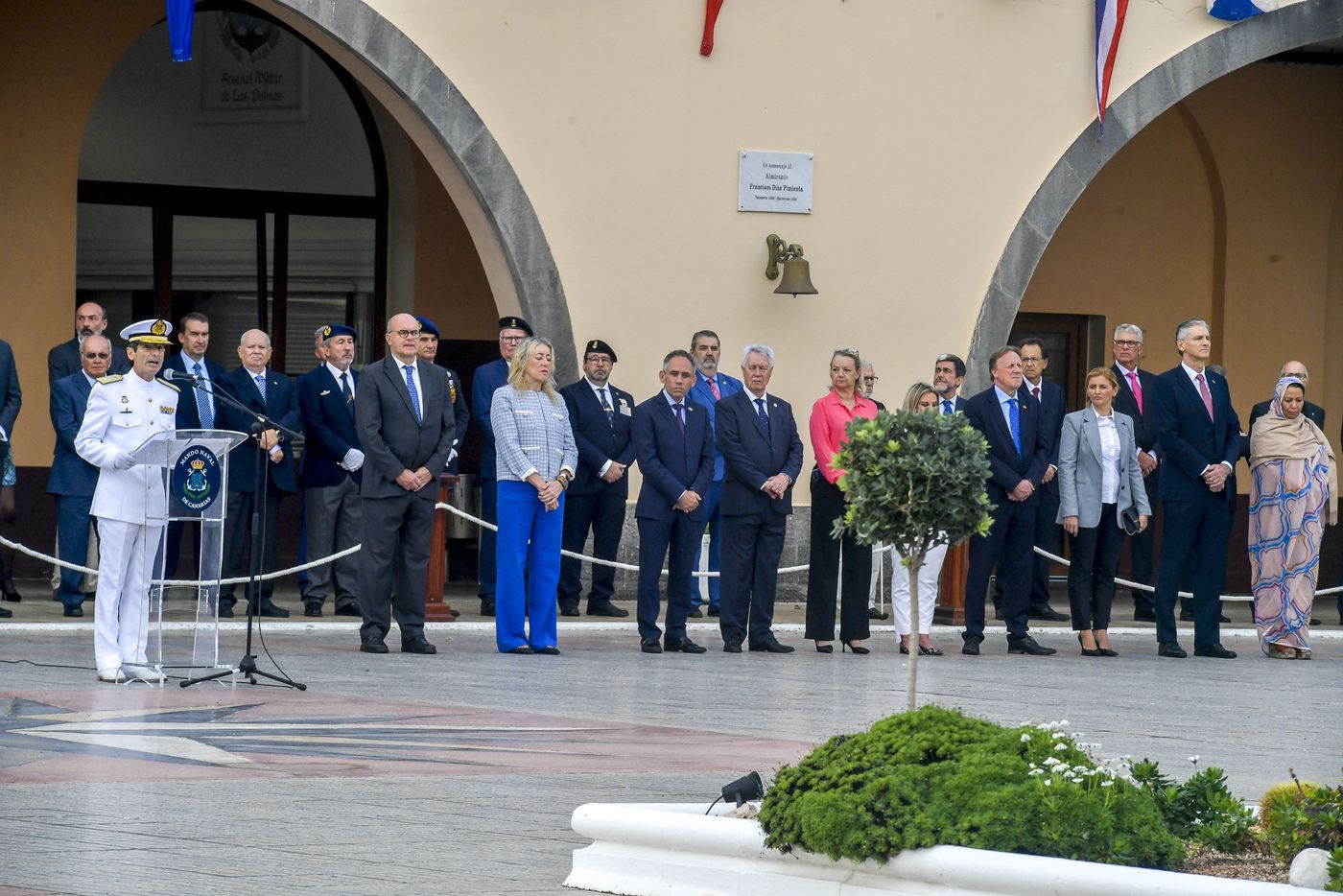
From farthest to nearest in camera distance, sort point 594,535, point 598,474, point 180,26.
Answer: point 594,535, point 598,474, point 180,26

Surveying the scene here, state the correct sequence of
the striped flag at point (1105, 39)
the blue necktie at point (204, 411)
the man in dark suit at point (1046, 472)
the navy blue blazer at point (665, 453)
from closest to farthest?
the navy blue blazer at point (665, 453), the man in dark suit at point (1046, 472), the blue necktie at point (204, 411), the striped flag at point (1105, 39)

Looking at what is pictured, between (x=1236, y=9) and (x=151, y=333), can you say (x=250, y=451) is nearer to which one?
(x=151, y=333)

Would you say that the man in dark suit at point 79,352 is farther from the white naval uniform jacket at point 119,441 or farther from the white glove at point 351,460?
the white naval uniform jacket at point 119,441

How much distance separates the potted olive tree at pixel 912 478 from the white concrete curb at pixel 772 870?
0.88 metres

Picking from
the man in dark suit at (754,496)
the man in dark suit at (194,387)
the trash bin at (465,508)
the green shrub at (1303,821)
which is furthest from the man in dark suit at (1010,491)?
the green shrub at (1303,821)

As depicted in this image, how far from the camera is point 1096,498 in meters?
12.8

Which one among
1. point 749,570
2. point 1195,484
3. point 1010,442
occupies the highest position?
point 1010,442

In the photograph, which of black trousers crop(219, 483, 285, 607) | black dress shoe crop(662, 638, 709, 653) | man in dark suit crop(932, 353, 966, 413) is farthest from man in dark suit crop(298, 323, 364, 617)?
man in dark suit crop(932, 353, 966, 413)

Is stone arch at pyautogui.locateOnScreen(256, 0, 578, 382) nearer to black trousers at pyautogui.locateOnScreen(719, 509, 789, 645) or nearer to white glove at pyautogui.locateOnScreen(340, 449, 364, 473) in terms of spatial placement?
white glove at pyautogui.locateOnScreen(340, 449, 364, 473)

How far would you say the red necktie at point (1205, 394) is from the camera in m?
13.3

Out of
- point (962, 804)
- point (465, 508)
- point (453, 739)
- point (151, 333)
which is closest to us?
point (962, 804)

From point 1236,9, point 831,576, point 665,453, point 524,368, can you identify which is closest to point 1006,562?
point 831,576

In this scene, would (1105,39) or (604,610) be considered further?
(1105,39)

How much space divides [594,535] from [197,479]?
16.3ft
